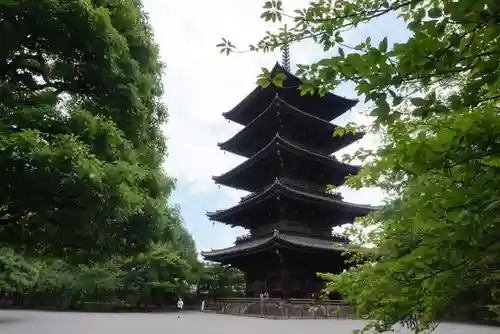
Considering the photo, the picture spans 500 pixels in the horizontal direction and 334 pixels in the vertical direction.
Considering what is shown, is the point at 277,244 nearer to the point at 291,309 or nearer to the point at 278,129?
the point at 291,309

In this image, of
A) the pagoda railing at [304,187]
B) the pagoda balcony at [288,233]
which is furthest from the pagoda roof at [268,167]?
the pagoda balcony at [288,233]

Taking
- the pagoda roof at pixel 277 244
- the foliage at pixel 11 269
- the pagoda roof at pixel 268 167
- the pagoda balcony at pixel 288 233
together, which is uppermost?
the pagoda roof at pixel 268 167

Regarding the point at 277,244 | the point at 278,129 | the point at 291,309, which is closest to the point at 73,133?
the point at 277,244

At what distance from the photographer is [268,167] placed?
22.4m

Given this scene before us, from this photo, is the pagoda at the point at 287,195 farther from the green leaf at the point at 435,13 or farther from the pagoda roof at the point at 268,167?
the green leaf at the point at 435,13

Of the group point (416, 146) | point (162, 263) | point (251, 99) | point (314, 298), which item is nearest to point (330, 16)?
point (416, 146)

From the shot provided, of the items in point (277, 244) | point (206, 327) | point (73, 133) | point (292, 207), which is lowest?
point (206, 327)

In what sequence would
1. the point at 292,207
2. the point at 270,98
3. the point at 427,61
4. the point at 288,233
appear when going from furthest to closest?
the point at 270,98 < the point at 292,207 < the point at 288,233 < the point at 427,61

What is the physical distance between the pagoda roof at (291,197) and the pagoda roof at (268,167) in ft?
4.74

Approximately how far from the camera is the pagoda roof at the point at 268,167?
20406mm

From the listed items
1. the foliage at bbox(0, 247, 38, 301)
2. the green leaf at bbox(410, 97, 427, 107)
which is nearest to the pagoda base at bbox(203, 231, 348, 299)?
the foliage at bbox(0, 247, 38, 301)

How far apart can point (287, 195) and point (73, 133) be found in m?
15.4

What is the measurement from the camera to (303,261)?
20.5 m

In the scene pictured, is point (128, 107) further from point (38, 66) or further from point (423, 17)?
point (423, 17)
